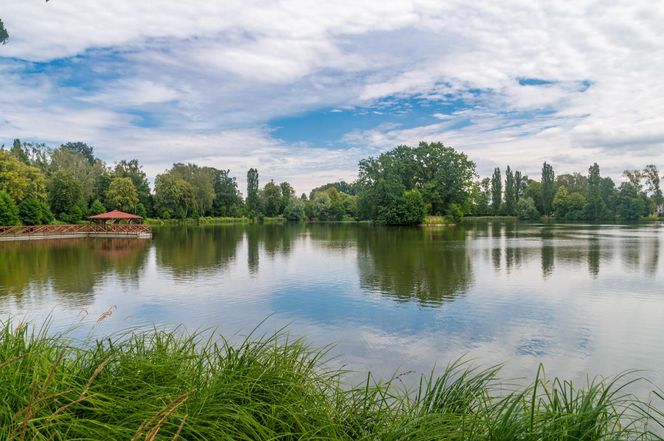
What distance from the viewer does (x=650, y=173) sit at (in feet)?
259

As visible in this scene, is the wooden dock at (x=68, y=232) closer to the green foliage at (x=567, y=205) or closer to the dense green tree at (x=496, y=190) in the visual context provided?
the dense green tree at (x=496, y=190)

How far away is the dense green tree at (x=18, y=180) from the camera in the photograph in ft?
127

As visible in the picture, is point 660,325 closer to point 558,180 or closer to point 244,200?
point 244,200

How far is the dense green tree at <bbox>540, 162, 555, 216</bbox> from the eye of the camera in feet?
270

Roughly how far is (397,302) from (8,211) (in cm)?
3696

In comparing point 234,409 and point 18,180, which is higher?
point 18,180

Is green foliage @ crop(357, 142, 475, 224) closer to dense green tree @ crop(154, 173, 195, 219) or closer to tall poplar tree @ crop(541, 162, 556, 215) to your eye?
dense green tree @ crop(154, 173, 195, 219)

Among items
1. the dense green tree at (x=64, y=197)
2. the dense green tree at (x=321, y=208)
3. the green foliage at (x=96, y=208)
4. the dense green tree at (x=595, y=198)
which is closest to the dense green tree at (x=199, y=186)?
the green foliage at (x=96, y=208)

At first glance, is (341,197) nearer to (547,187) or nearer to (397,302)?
(547,187)

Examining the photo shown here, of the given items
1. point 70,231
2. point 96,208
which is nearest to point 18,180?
point 70,231

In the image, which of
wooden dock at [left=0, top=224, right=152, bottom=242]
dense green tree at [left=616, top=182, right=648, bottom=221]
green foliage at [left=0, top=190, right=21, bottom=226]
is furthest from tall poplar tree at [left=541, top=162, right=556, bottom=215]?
green foliage at [left=0, top=190, right=21, bottom=226]

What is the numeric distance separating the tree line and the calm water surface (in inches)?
1065

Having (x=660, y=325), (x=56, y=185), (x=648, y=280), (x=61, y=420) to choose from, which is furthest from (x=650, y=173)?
(x=61, y=420)

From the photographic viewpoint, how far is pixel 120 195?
54.9 m
